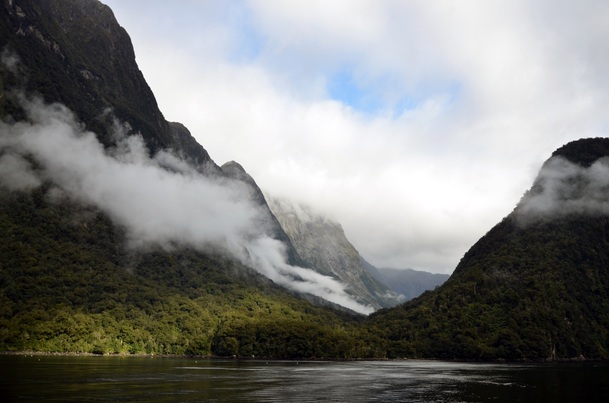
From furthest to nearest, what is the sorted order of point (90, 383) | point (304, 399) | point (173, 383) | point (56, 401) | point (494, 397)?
1. point (173, 383)
2. point (90, 383)
3. point (494, 397)
4. point (304, 399)
5. point (56, 401)

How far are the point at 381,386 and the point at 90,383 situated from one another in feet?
212

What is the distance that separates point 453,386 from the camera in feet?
401

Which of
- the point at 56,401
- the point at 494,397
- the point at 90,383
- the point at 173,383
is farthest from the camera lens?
the point at 173,383

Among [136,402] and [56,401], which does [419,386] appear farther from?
[56,401]

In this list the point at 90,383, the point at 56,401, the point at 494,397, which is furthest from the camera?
the point at 90,383

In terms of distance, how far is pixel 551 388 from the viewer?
11119 cm

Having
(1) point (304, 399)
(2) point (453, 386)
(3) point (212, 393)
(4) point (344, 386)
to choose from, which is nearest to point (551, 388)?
(2) point (453, 386)

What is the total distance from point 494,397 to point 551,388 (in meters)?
22.8

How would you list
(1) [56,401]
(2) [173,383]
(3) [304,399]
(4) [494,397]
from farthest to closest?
(2) [173,383] → (4) [494,397] → (3) [304,399] → (1) [56,401]

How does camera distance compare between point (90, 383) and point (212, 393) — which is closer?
point (212, 393)

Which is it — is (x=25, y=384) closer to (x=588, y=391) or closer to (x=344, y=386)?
(x=344, y=386)

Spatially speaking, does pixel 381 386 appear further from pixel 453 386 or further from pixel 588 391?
pixel 588 391

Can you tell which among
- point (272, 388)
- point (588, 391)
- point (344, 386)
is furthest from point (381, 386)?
point (588, 391)

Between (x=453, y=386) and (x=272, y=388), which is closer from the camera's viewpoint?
(x=272, y=388)
